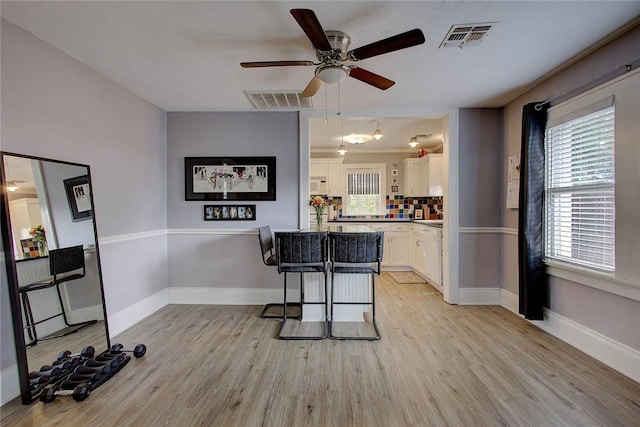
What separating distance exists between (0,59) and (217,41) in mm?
1354

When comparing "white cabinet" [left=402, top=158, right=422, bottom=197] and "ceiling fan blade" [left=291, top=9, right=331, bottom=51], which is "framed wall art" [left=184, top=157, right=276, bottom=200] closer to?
"ceiling fan blade" [left=291, top=9, right=331, bottom=51]

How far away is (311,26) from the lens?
60.4 inches

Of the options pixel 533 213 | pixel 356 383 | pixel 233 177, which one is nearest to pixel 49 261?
pixel 233 177

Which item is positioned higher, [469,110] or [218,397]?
[469,110]

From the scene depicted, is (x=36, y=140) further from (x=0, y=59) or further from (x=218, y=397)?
(x=218, y=397)

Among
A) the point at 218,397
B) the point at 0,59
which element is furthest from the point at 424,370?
the point at 0,59

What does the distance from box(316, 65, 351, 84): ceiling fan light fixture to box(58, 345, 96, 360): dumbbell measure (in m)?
2.74

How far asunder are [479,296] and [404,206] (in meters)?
2.73

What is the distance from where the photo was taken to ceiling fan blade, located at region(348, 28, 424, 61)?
1.58 metres

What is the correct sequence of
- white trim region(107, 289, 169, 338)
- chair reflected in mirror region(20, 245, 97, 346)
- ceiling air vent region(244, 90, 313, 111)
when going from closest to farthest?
chair reflected in mirror region(20, 245, 97, 346) → white trim region(107, 289, 169, 338) → ceiling air vent region(244, 90, 313, 111)

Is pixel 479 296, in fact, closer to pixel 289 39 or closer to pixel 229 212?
pixel 229 212

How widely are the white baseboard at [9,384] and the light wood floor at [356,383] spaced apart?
0.06 m

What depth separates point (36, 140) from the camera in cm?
204

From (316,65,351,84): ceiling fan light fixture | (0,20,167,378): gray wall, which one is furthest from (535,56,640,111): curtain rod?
(0,20,167,378): gray wall
